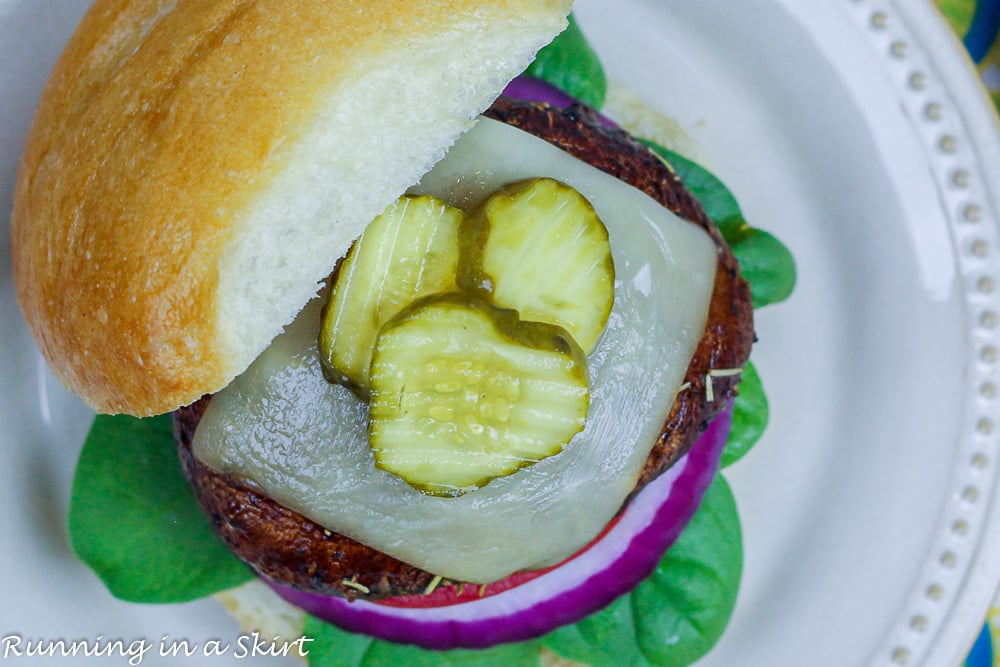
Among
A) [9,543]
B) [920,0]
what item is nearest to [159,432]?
[9,543]

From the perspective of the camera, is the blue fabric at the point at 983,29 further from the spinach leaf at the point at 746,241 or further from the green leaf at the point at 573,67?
the green leaf at the point at 573,67

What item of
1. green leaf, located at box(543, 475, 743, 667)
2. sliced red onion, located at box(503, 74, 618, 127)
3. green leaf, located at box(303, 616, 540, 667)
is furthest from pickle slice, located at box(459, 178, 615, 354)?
green leaf, located at box(303, 616, 540, 667)

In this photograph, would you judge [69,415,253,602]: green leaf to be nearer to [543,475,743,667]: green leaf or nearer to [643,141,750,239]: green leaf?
[543,475,743,667]: green leaf

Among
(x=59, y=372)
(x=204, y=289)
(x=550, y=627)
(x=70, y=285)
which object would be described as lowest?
(x=550, y=627)

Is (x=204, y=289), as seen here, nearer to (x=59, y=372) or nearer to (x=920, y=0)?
(x=59, y=372)

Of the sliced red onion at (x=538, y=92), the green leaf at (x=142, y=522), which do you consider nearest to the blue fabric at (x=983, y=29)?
the sliced red onion at (x=538, y=92)

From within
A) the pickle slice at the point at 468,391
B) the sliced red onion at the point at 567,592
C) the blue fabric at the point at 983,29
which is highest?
the blue fabric at the point at 983,29

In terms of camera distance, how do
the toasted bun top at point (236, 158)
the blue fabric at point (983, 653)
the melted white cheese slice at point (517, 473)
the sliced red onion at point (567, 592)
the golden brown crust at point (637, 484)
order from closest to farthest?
the toasted bun top at point (236, 158) < the melted white cheese slice at point (517, 473) < the golden brown crust at point (637, 484) < the sliced red onion at point (567, 592) < the blue fabric at point (983, 653)
